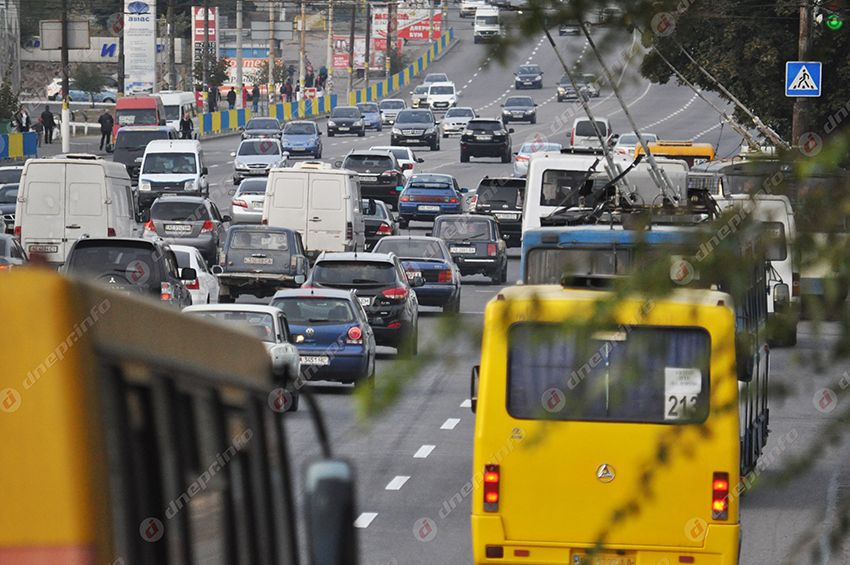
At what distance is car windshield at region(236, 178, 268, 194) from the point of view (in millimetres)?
50781

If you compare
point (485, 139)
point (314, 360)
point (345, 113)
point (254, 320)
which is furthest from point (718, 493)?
point (345, 113)

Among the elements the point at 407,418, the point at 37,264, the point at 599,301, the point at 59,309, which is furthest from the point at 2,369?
the point at 407,418

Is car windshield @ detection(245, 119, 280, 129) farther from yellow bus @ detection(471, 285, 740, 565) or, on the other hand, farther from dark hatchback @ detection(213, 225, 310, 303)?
yellow bus @ detection(471, 285, 740, 565)

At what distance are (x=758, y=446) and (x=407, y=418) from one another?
6.88 m

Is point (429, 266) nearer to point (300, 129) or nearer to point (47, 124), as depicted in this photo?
point (300, 129)

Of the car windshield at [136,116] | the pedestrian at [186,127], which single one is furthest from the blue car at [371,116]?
the car windshield at [136,116]

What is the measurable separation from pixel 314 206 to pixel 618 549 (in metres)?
29.0

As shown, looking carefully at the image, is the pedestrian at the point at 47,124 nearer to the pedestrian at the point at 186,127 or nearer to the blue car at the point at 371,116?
the pedestrian at the point at 186,127

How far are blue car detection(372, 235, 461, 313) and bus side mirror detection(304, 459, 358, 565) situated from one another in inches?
1158

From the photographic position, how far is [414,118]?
8131 cm

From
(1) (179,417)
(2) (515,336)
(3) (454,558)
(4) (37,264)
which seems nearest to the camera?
(4) (37,264)

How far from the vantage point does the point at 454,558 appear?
14.8 meters

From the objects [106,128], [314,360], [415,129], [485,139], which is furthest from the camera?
[415,129]

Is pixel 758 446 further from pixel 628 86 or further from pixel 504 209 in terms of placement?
pixel 504 209
